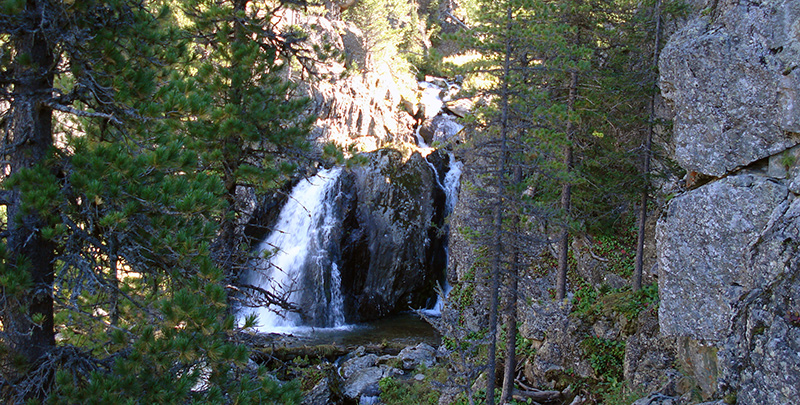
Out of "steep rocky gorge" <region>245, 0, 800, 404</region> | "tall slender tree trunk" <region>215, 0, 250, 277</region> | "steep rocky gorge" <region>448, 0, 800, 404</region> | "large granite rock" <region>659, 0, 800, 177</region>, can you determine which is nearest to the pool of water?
"steep rocky gorge" <region>245, 0, 800, 404</region>

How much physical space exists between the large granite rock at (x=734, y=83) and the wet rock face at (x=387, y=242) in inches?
493

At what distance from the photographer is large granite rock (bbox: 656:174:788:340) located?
23.8ft

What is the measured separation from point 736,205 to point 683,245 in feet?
3.62

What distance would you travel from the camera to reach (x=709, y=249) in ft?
25.8

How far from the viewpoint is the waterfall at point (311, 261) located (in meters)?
18.2

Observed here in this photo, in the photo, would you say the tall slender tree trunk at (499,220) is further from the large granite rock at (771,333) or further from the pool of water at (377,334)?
the pool of water at (377,334)

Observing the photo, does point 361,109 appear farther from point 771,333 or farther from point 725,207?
point 771,333

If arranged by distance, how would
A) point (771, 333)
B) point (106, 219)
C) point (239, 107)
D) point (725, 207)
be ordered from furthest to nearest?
point (725, 207) < point (239, 107) < point (771, 333) < point (106, 219)

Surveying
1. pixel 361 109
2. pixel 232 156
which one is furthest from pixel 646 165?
pixel 361 109

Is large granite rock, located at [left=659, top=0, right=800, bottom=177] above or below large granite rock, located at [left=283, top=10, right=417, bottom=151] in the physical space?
below

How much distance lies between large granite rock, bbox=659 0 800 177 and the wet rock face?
493 inches

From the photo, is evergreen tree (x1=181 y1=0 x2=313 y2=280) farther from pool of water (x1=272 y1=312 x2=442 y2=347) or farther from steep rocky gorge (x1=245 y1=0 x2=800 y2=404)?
pool of water (x1=272 y1=312 x2=442 y2=347)

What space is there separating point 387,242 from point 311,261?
3.21m

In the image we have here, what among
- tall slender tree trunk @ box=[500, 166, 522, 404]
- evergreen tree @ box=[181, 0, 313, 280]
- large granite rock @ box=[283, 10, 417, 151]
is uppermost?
large granite rock @ box=[283, 10, 417, 151]
